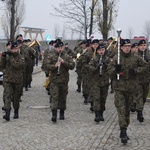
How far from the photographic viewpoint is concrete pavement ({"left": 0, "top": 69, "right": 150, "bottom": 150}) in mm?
7746

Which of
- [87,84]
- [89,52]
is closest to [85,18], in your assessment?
[87,84]

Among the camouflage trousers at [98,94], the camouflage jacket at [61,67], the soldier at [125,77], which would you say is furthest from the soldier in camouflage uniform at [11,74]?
the soldier at [125,77]

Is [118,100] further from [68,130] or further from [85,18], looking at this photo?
[85,18]

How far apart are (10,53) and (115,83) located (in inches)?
123

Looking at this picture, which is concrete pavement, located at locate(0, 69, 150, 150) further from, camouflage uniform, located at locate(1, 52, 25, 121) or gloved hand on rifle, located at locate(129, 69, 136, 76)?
gloved hand on rifle, located at locate(129, 69, 136, 76)

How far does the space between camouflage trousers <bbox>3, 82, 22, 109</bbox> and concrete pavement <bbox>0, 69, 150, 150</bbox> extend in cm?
43

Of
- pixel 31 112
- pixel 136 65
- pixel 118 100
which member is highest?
pixel 136 65

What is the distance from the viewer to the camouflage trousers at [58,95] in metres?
10.1

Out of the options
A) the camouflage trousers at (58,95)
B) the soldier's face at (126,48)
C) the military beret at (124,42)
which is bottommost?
the camouflage trousers at (58,95)

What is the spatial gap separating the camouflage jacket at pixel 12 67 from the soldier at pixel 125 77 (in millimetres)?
2879

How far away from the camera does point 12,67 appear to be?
10.3 m

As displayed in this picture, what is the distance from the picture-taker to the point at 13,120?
34.1 ft

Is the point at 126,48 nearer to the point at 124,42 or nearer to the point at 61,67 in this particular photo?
the point at 124,42

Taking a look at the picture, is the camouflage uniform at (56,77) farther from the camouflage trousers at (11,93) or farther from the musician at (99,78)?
the camouflage trousers at (11,93)
